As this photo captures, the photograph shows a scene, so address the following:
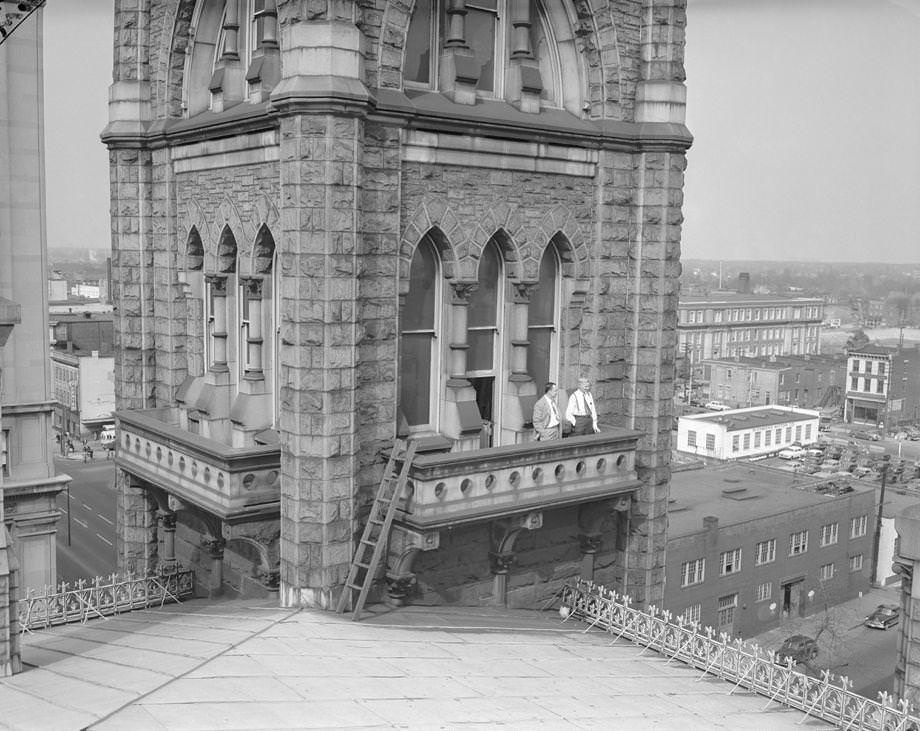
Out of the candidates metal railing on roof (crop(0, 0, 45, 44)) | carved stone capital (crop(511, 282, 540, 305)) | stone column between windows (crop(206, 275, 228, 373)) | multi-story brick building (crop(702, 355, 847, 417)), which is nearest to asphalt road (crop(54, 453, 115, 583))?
stone column between windows (crop(206, 275, 228, 373))

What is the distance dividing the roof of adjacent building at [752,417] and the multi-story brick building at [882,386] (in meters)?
38.8

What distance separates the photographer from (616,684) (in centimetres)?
1399

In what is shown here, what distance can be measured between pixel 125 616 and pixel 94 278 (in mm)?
185272

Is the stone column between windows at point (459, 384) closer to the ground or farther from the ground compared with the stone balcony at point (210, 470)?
farther from the ground

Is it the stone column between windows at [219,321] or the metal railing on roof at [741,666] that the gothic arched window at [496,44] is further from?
the metal railing on roof at [741,666]

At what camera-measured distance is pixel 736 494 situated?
228 ft

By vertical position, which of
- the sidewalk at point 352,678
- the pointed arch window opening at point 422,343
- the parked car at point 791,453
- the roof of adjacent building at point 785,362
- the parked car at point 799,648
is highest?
the pointed arch window opening at point 422,343

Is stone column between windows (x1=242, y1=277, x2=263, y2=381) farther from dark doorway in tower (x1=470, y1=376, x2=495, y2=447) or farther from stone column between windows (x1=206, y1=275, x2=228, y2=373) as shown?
dark doorway in tower (x1=470, y1=376, x2=495, y2=447)

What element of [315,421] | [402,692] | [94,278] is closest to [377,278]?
[315,421]

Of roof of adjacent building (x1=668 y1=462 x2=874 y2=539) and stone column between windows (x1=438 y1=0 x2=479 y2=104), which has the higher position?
stone column between windows (x1=438 y1=0 x2=479 y2=104)

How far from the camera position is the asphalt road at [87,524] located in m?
69.6

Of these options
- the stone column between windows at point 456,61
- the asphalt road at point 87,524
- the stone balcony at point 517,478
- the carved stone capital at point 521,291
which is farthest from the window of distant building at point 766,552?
the stone column between windows at point 456,61

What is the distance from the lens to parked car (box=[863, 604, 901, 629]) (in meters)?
66.7

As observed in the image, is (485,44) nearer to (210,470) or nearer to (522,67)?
(522,67)
